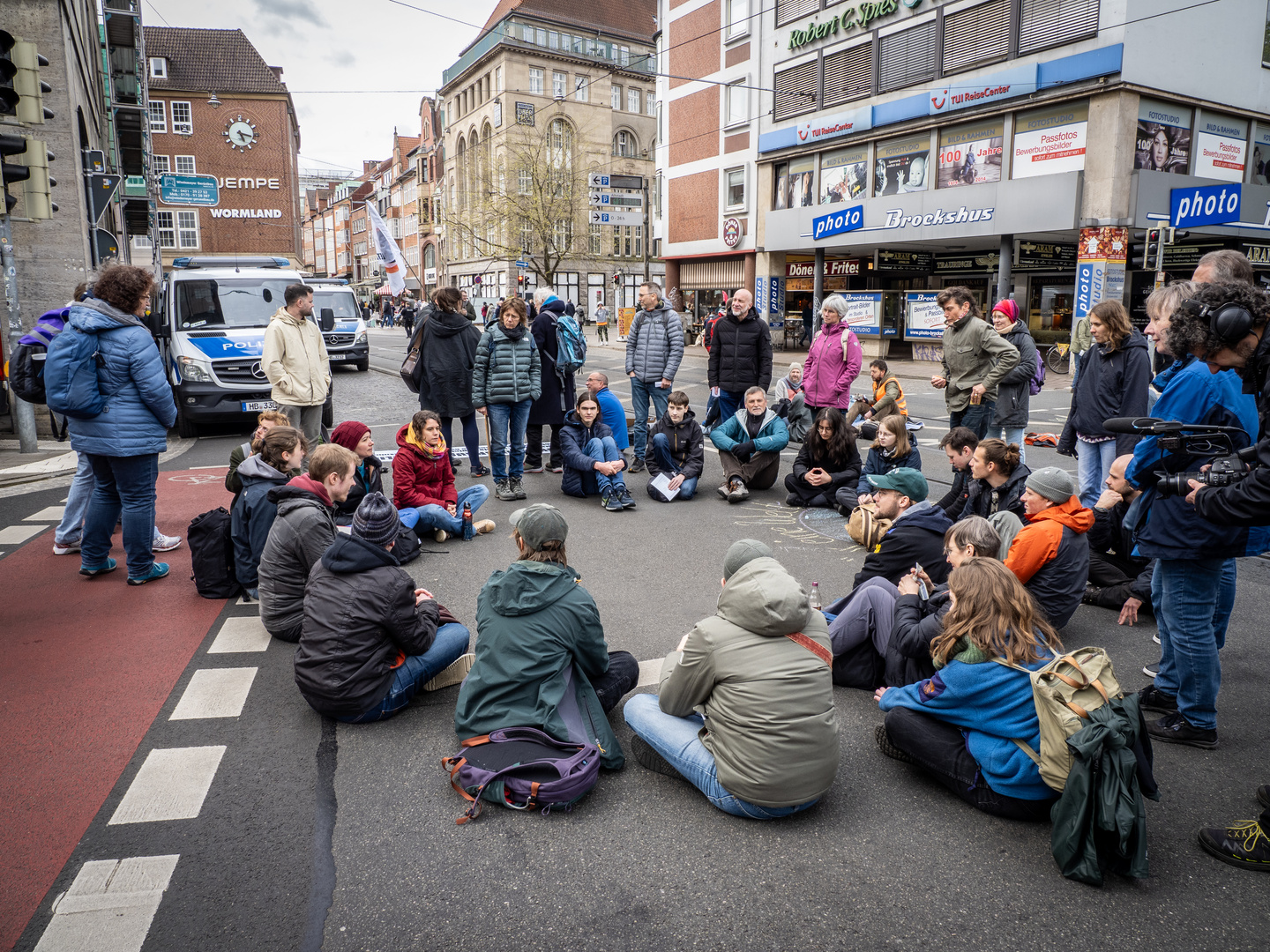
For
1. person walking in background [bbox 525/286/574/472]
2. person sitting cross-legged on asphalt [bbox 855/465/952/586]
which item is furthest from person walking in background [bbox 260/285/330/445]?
person sitting cross-legged on asphalt [bbox 855/465/952/586]

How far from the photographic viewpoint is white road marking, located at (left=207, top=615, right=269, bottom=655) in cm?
519

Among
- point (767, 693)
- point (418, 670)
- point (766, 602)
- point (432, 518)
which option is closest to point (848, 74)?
point (432, 518)

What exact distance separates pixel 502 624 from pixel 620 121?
63288mm

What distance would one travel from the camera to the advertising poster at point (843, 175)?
29.1m

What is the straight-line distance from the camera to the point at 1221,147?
24328 mm

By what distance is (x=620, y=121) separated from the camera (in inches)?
2422

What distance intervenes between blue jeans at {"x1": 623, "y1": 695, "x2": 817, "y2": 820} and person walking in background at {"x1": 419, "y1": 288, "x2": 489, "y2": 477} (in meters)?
6.14

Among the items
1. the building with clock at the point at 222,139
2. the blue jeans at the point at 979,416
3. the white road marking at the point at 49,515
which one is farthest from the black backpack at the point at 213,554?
the building with clock at the point at 222,139

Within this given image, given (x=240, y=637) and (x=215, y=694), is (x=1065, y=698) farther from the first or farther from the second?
(x=240, y=637)

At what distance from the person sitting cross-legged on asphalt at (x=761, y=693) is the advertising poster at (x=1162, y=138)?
24023 millimetres

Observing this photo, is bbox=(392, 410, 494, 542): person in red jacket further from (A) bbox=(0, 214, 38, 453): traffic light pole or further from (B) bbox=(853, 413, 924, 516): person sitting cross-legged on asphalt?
(A) bbox=(0, 214, 38, 453): traffic light pole

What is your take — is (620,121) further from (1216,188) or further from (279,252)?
(1216,188)

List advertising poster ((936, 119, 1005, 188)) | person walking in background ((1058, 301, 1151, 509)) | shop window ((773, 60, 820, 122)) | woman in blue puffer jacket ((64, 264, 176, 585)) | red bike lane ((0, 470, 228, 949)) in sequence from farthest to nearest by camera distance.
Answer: shop window ((773, 60, 820, 122))
advertising poster ((936, 119, 1005, 188))
person walking in background ((1058, 301, 1151, 509))
woman in blue puffer jacket ((64, 264, 176, 585))
red bike lane ((0, 470, 228, 949))

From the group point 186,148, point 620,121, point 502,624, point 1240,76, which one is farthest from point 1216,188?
point 186,148
